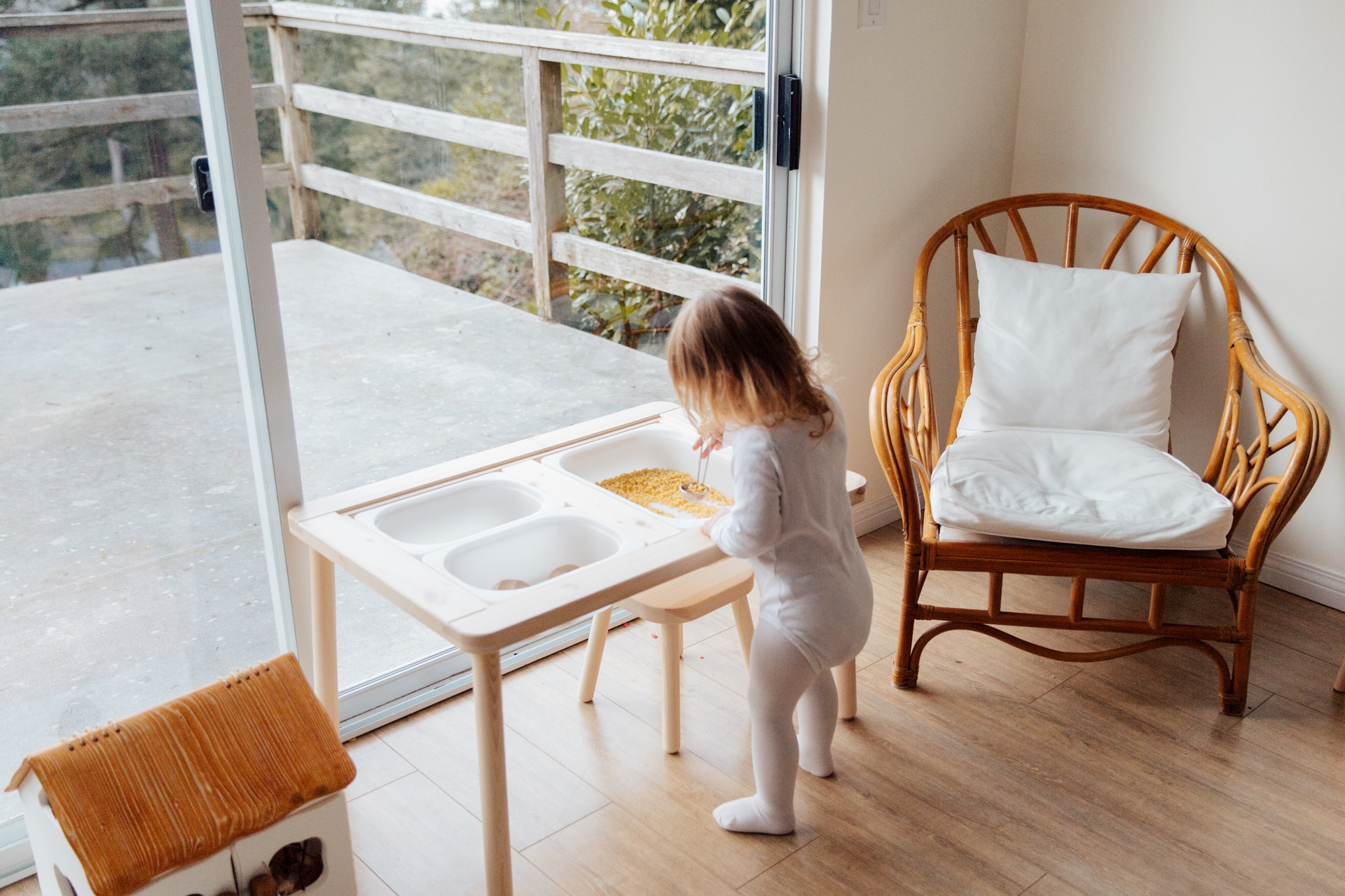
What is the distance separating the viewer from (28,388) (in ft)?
5.66

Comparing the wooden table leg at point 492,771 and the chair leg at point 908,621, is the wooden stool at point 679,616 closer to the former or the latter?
the chair leg at point 908,621

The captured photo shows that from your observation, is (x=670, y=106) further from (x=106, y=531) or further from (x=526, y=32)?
(x=106, y=531)

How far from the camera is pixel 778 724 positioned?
1801mm

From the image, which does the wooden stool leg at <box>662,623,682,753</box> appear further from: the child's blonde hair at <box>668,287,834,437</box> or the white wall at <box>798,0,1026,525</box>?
the white wall at <box>798,0,1026,525</box>

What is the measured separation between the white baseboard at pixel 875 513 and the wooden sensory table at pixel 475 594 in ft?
2.90

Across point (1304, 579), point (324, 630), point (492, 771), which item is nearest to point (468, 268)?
point (324, 630)

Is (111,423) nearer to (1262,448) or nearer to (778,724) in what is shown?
(778,724)

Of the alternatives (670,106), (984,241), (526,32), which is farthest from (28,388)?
(984,241)

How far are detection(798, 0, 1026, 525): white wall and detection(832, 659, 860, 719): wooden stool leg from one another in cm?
74

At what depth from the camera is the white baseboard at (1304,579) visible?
2611 mm

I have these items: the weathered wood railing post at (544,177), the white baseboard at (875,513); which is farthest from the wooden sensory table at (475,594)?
the white baseboard at (875,513)

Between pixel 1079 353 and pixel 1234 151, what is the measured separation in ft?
1.81

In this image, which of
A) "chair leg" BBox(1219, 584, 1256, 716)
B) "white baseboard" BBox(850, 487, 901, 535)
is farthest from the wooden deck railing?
"chair leg" BBox(1219, 584, 1256, 716)

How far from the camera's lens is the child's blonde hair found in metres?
1.64
